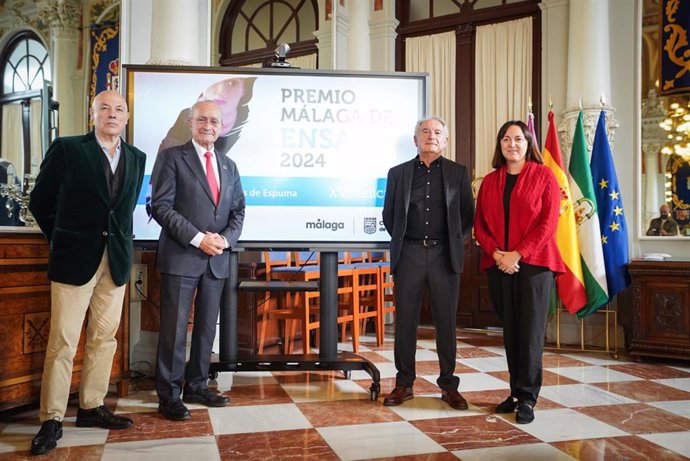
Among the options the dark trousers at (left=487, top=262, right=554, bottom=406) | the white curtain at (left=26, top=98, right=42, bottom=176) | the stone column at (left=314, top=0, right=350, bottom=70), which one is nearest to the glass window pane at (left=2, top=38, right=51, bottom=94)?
the white curtain at (left=26, top=98, right=42, bottom=176)

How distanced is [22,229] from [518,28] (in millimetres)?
4812

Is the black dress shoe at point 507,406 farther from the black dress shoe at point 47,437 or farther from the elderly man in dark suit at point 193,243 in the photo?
the black dress shoe at point 47,437

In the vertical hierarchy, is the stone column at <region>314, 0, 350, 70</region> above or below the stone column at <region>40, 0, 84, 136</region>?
above

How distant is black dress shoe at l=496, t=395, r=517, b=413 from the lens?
292 centimetres

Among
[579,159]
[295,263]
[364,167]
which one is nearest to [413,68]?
[579,159]

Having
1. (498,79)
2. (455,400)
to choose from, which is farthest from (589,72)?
(455,400)

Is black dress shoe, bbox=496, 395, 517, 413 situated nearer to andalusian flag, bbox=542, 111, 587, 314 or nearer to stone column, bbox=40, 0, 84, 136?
andalusian flag, bbox=542, 111, 587, 314

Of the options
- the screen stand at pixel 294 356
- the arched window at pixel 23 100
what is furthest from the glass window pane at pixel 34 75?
the screen stand at pixel 294 356

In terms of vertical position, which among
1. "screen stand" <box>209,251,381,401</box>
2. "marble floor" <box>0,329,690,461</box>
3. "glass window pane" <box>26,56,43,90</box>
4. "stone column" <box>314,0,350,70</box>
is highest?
"stone column" <box>314,0,350,70</box>

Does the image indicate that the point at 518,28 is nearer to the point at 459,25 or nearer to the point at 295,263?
the point at 459,25

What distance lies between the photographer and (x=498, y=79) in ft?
19.2

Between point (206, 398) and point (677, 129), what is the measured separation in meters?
4.21

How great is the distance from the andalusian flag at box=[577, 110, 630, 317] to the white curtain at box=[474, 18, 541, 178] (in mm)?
1207

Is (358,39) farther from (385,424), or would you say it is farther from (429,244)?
(385,424)
